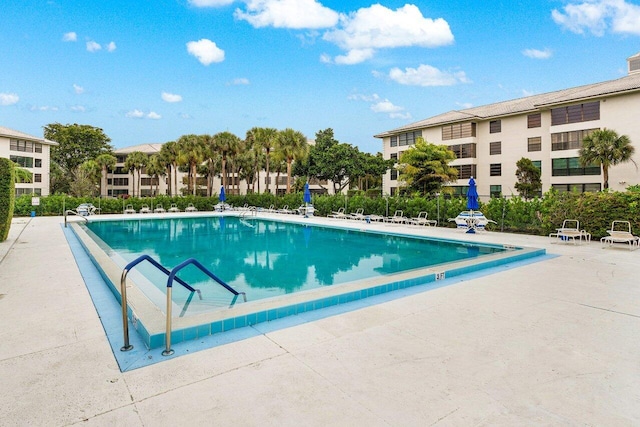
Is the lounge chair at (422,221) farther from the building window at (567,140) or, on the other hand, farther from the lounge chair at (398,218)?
the building window at (567,140)

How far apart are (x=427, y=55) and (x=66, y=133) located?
173 ft

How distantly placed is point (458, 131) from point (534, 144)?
6528mm

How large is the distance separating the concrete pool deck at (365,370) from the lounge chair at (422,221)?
12048 millimetres

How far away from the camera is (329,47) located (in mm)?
30797

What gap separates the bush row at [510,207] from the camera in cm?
1227

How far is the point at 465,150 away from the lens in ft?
114

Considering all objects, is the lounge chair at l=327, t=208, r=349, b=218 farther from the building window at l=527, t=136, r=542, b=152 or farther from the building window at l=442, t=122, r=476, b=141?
the building window at l=527, t=136, r=542, b=152

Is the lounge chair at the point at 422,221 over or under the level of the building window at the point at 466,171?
under

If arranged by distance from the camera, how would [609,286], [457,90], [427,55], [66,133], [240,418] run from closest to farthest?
[240,418]
[609,286]
[427,55]
[457,90]
[66,133]

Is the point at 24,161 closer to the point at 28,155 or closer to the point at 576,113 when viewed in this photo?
the point at 28,155

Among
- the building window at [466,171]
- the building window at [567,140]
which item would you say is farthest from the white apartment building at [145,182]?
the building window at [567,140]

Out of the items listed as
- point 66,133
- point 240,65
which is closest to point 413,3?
point 240,65

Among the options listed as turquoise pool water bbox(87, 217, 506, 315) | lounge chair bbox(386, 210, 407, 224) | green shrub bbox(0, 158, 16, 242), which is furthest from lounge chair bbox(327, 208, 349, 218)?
green shrub bbox(0, 158, 16, 242)

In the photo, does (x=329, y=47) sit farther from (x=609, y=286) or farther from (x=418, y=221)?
(x=609, y=286)
